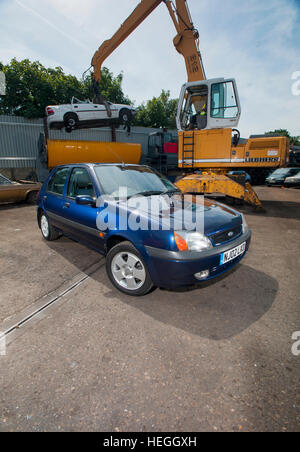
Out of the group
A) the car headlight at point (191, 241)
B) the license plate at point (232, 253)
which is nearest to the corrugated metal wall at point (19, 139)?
the car headlight at point (191, 241)

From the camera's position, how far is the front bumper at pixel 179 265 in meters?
2.33

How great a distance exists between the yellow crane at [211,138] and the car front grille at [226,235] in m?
Result: 4.17

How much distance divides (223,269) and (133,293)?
1085mm

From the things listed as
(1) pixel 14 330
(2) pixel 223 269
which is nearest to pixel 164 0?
(2) pixel 223 269

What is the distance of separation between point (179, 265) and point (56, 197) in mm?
2768

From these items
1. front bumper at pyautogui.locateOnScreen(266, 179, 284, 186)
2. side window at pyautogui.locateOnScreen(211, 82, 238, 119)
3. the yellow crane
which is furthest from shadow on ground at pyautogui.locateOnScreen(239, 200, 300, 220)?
front bumper at pyautogui.locateOnScreen(266, 179, 284, 186)

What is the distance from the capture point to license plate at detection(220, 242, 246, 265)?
101 inches

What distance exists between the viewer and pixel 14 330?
2.22 metres

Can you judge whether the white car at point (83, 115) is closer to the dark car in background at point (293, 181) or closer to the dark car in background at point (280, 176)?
the dark car in background at point (280, 176)

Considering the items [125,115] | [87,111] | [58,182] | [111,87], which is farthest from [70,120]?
[111,87]

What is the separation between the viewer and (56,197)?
4.07 metres

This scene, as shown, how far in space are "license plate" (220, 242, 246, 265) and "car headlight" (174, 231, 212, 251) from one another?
232mm

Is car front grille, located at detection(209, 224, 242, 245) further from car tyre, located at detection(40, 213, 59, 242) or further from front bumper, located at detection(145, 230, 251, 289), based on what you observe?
car tyre, located at detection(40, 213, 59, 242)
